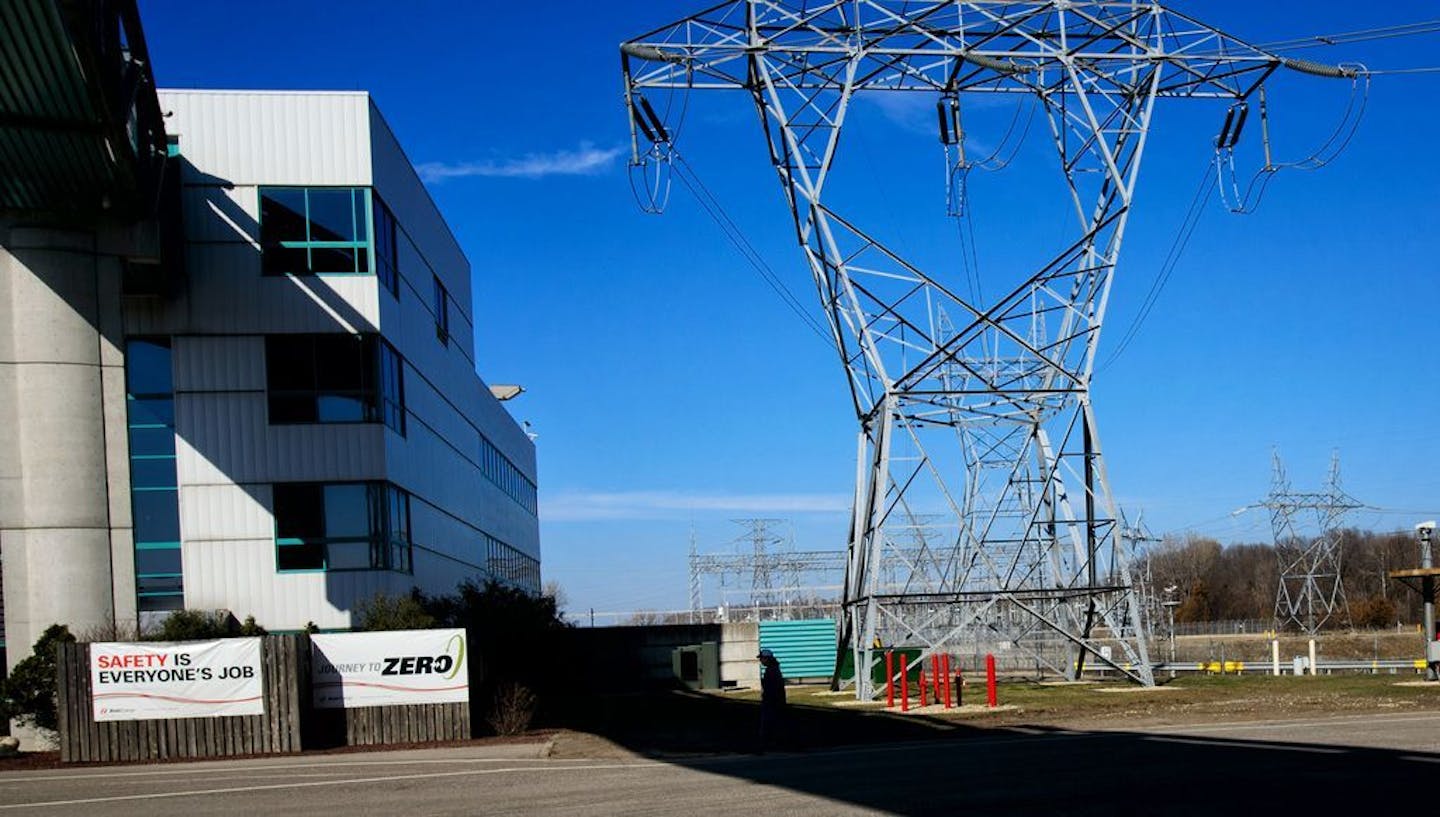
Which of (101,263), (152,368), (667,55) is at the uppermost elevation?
(667,55)

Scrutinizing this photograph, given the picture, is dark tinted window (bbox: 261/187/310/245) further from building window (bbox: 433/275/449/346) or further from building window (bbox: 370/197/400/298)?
building window (bbox: 433/275/449/346)

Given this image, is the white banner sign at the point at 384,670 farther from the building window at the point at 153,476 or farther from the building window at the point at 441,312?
the building window at the point at 441,312

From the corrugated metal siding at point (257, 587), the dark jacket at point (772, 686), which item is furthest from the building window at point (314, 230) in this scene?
the dark jacket at point (772, 686)

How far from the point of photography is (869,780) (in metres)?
16.5

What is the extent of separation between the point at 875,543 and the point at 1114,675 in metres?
11.6

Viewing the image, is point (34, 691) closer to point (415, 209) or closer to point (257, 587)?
point (257, 587)

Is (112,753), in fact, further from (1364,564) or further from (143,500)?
(1364,564)

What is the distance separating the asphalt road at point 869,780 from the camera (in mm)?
14242

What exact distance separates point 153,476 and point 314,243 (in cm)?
613

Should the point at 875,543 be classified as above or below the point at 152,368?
below

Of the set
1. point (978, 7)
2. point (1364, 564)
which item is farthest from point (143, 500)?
point (1364, 564)

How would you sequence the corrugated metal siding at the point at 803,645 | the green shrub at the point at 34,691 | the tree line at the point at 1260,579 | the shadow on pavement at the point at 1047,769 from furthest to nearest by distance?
the tree line at the point at 1260,579 < the corrugated metal siding at the point at 803,645 < the green shrub at the point at 34,691 < the shadow on pavement at the point at 1047,769

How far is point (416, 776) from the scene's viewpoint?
19.5 meters

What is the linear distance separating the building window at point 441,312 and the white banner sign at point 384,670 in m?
17.7
